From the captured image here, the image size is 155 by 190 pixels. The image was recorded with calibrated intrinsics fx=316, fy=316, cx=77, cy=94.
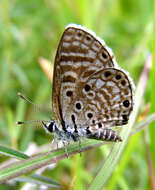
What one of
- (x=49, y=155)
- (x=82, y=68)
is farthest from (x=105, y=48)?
(x=49, y=155)

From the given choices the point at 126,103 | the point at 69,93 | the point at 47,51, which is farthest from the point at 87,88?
the point at 47,51

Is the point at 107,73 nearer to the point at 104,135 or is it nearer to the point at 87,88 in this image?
the point at 87,88

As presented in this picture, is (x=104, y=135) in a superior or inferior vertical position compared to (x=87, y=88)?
inferior

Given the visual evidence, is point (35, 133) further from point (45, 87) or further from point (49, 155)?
point (49, 155)

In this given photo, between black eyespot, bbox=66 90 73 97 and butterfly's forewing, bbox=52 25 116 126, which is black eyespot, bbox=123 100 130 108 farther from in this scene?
black eyespot, bbox=66 90 73 97

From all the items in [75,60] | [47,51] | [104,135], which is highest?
[47,51]

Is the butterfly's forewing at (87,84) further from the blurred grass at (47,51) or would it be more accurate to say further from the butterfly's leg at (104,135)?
the blurred grass at (47,51)

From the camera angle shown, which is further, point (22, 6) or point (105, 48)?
point (22, 6)

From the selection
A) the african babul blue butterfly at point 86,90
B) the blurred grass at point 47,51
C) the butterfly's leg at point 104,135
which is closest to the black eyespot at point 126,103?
the african babul blue butterfly at point 86,90

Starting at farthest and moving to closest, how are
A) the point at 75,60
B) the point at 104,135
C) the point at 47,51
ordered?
1. the point at 47,51
2. the point at 75,60
3. the point at 104,135
